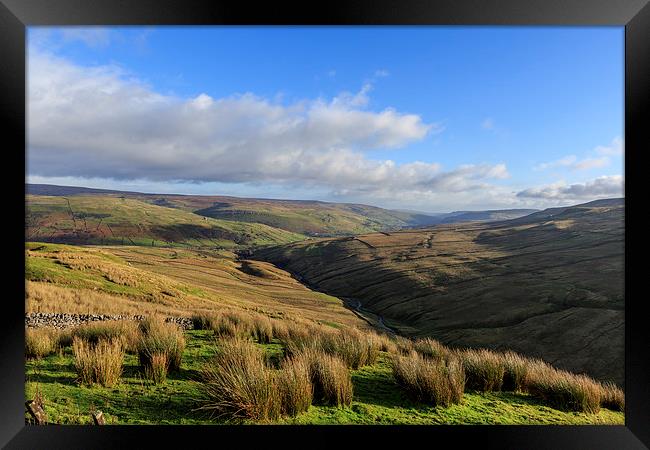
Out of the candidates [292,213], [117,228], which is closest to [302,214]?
[292,213]

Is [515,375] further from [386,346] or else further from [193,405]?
[193,405]

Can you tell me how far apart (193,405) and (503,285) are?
949 inches

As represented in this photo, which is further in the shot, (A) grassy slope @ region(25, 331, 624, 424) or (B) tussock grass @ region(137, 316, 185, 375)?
(B) tussock grass @ region(137, 316, 185, 375)

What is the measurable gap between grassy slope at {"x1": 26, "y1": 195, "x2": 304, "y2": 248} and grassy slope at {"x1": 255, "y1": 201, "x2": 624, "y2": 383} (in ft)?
82.0

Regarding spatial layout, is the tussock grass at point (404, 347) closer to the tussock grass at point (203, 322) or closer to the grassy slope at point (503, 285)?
the tussock grass at point (203, 322)

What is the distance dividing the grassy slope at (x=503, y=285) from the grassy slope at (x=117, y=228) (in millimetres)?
24985

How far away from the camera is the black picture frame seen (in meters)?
2.44

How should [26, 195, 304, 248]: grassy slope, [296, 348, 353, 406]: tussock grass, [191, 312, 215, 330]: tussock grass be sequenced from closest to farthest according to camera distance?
[296, 348, 353, 406]: tussock grass
[191, 312, 215, 330]: tussock grass
[26, 195, 304, 248]: grassy slope

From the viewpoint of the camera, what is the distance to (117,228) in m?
55.7

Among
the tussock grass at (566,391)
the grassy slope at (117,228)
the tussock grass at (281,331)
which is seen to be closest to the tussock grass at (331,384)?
the tussock grass at (281,331)

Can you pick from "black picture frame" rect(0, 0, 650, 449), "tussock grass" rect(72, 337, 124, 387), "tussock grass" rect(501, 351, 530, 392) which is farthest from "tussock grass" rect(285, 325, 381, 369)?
"tussock grass" rect(72, 337, 124, 387)

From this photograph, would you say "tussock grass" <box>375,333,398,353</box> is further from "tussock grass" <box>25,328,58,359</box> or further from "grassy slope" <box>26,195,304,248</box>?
"grassy slope" <box>26,195,304,248</box>

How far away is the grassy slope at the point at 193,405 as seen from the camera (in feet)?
8.08

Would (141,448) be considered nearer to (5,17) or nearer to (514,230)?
(5,17)
